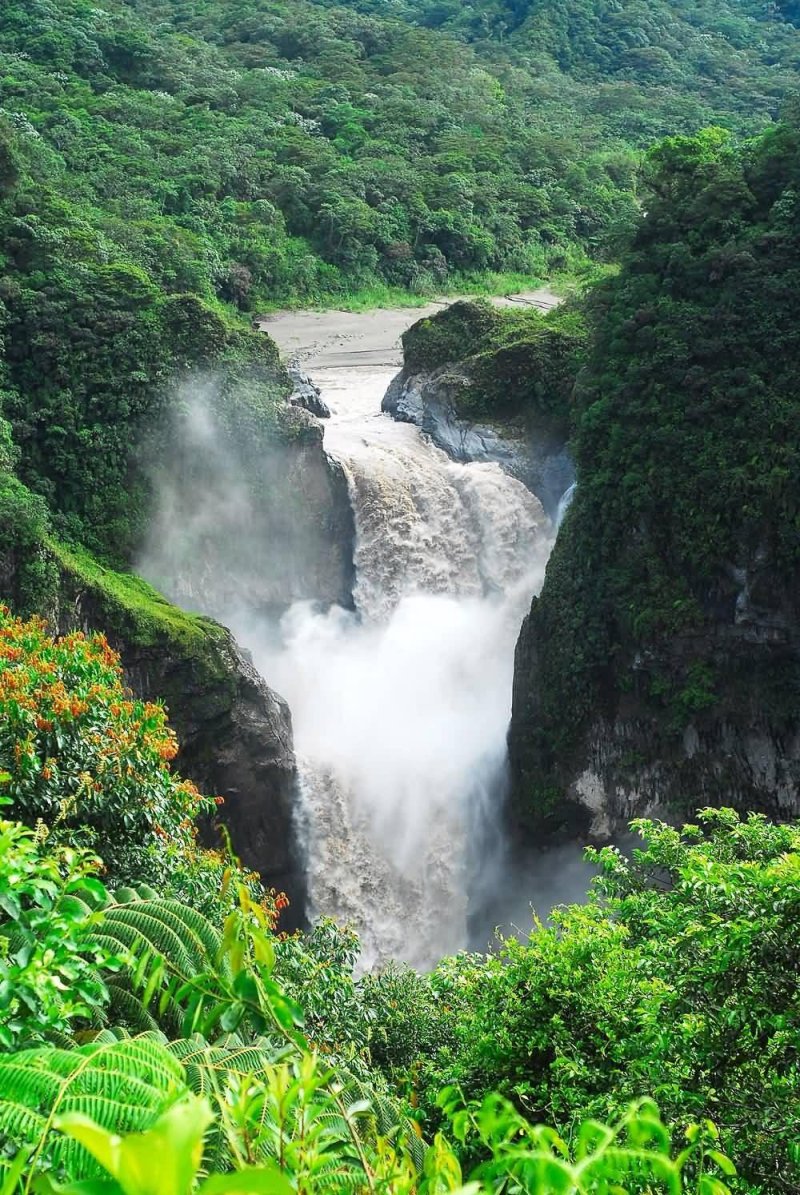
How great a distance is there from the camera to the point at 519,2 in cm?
6875

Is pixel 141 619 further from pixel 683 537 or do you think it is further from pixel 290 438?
pixel 683 537

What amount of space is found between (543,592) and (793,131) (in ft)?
34.5

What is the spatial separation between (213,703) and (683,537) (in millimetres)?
9034

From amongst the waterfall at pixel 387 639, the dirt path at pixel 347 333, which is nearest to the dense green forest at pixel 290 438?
the waterfall at pixel 387 639

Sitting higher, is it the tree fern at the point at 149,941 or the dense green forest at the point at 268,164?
the dense green forest at the point at 268,164

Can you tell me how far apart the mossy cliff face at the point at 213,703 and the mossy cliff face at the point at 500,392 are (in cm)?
971

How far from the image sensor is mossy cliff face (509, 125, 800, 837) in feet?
60.6

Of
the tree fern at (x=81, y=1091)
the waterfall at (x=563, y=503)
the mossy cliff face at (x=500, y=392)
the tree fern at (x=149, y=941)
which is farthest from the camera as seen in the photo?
the mossy cliff face at (x=500, y=392)

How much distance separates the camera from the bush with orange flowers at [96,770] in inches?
364

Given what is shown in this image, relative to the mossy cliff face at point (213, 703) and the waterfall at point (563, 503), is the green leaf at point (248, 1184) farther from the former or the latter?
the waterfall at point (563, 503)

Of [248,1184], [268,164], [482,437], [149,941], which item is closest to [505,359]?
[482,437]

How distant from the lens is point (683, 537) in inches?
763

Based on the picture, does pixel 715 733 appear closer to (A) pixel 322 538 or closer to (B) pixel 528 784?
(B) pixel 528 784

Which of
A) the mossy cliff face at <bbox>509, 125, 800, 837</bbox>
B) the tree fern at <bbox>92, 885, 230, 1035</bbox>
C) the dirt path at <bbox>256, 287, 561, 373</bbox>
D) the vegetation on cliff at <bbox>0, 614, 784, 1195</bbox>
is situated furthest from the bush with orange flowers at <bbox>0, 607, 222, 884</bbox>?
the dirt path at <bbox>256, 287, 561, 373</bbox>
